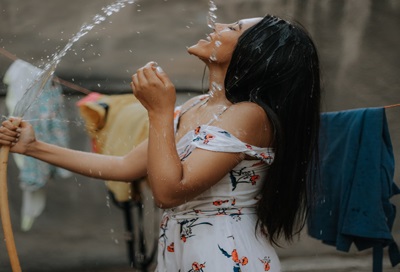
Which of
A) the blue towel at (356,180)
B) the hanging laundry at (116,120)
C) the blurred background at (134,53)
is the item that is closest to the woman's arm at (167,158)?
A: the blue towel at (356,180)

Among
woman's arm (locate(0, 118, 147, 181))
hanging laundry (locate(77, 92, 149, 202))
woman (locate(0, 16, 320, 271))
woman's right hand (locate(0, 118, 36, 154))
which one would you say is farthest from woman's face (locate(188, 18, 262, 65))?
hanging laundry (locate(77, 92, 149, 202))

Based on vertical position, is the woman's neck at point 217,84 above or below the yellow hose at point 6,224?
above

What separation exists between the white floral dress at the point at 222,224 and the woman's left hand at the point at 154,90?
Answer: 144mm

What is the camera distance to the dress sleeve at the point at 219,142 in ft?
6.53

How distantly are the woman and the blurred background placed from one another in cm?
271

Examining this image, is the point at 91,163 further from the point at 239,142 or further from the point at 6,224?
the point at 239,142

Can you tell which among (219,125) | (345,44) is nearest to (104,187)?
(345,44)

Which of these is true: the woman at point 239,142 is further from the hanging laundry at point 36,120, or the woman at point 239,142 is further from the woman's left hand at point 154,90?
the hanging laundry at point 36,120

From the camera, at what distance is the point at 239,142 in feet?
6.62

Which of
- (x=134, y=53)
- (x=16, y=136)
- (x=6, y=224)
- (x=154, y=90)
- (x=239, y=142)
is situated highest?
(x=154, y=90)

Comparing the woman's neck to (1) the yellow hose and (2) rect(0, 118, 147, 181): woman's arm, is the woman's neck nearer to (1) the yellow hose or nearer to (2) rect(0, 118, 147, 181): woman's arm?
(2) rect(0, 118, 147, 181): woman's arm

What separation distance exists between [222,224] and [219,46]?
Answer: 51 centimetres

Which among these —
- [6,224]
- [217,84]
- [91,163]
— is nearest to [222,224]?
[217,84]

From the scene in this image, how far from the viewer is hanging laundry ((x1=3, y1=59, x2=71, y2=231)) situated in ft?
13.0
